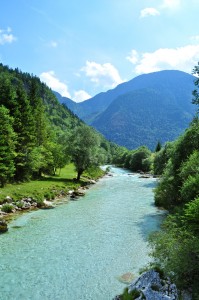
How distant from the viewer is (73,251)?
27.9 m

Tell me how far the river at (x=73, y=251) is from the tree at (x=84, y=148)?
1086 inches

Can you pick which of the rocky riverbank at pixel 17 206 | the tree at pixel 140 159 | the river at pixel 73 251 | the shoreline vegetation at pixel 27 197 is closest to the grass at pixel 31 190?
the shoreline vegetation at pixel 27 197

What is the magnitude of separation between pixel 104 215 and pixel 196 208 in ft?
89.5

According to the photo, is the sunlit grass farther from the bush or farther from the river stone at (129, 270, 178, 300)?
the river stone at (129, 270, 178, 300)

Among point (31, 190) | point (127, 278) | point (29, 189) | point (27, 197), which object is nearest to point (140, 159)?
point (29, 189)

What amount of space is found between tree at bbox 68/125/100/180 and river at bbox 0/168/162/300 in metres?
27.6

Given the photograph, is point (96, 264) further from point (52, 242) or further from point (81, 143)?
point (81, 143)

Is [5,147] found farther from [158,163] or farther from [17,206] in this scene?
[158,163]

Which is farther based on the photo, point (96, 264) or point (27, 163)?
point (27, 163)

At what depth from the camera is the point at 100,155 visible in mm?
76875

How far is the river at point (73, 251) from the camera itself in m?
20.6

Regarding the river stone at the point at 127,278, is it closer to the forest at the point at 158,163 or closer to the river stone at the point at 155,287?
the forest at the point at 158,163

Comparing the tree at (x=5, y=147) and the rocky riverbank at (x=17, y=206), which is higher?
the tree at (x=5, y=147)

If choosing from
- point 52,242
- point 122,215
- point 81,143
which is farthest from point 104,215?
point 81,143
